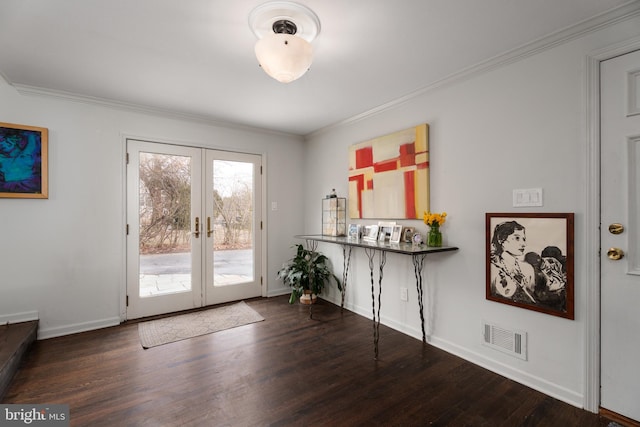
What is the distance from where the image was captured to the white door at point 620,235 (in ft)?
5.47

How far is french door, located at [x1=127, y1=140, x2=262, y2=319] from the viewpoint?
3348mm

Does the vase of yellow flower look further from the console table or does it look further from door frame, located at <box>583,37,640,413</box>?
door frame, located at <box>583,37,640,413</box>

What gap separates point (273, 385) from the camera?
6.79 ft

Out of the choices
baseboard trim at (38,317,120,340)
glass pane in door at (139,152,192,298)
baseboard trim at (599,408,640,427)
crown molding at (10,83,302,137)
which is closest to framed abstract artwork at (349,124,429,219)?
crown molding at (10,83,302,137)

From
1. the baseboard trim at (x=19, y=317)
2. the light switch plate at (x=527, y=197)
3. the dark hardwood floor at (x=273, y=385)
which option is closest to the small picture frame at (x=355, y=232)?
the dark hardwood floor at (x=273, y=385)

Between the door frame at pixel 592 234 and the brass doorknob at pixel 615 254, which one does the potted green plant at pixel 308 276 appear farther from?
the brass doorknob at pixel 615 254

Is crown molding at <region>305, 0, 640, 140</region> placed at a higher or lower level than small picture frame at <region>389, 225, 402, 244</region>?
higher

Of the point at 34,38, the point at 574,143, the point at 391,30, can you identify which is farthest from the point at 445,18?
the point at 34,38

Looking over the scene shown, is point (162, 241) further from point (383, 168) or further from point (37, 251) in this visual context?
point (383, 168)

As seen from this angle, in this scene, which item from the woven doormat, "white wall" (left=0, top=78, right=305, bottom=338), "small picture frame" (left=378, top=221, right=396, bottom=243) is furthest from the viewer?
"small picture frame" (left=378, top=221, right=396, bottom=243)

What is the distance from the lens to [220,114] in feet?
11.6

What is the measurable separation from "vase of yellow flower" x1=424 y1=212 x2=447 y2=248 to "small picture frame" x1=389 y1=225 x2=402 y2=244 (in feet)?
1.12

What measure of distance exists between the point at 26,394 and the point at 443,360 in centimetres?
300

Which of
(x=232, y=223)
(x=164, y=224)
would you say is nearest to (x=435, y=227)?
(x=232, y=223)
